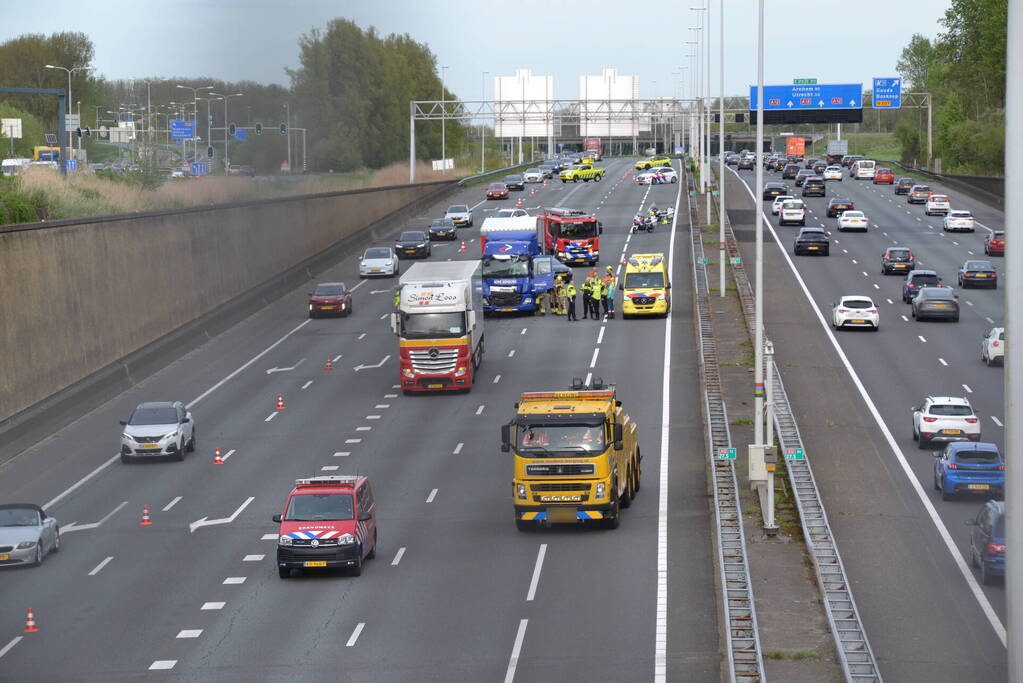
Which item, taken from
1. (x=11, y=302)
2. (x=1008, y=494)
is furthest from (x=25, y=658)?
(x=11, y=302)

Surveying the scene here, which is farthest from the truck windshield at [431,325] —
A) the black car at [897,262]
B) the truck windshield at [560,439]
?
the black car at [897,262]

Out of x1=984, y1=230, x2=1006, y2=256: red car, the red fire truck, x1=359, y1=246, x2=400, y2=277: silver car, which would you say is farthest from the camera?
x1=984, y1=230, x2=1006, y2=256: red car

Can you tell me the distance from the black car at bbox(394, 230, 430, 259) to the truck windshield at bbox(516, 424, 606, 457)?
167 ft

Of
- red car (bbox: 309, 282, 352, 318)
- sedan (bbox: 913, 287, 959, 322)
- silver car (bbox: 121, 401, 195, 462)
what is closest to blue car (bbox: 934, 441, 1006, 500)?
silver car (bbox: 121, 401, 195, 462)

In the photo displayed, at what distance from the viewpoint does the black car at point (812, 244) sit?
74688 mm

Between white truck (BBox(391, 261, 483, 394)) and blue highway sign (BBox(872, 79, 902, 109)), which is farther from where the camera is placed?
blue highway sign (BBox(872, 79, 902, 109))

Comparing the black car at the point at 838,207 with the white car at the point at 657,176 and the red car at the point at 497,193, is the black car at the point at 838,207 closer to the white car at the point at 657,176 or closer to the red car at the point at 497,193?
the red car at the point at 497,193

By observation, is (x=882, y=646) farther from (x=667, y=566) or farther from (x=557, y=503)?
(x=557, y=503)

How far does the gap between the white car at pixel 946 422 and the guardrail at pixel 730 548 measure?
485 centimetres

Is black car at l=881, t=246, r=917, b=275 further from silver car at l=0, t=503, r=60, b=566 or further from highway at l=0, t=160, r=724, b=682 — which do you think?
silver car at l=0, t=503, r=60, b=566

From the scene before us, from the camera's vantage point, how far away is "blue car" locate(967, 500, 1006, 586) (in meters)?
23.5

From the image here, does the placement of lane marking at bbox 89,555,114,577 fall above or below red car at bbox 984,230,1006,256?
below

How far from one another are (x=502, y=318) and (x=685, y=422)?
20.8 meters

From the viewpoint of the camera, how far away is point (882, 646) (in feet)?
69.6
